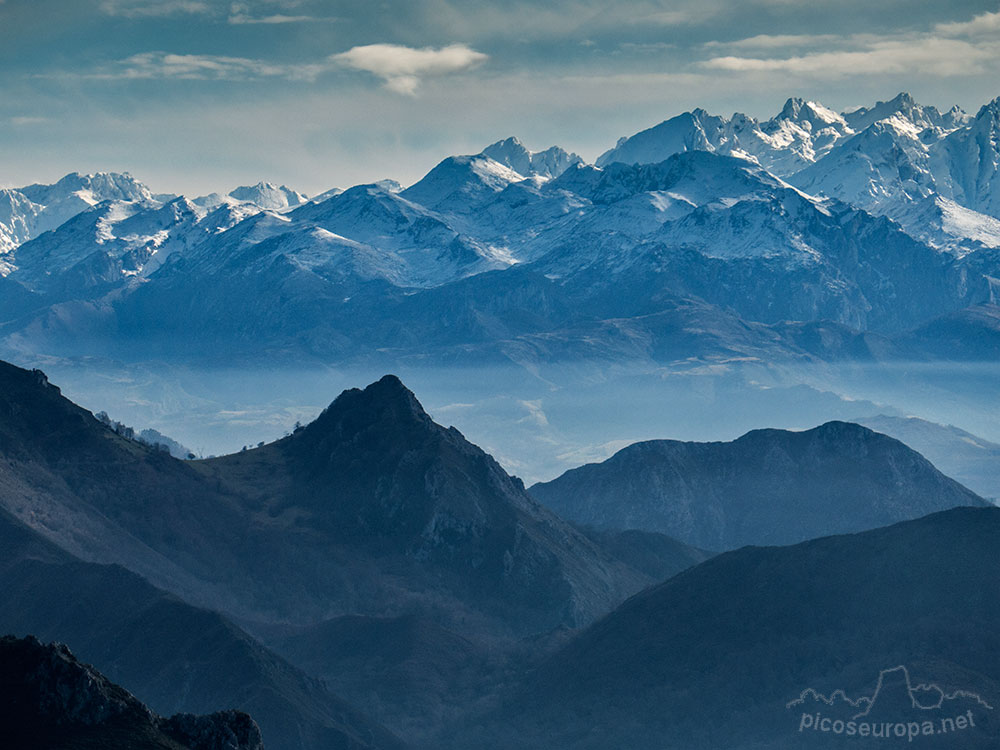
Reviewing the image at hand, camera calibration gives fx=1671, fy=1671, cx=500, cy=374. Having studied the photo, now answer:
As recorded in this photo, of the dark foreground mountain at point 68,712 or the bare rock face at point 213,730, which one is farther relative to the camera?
the bare rock face at point 213,730

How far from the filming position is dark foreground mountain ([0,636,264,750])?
4993 inches

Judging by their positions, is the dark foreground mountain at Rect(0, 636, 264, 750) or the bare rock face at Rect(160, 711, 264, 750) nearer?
the dark foreground mountain at Rect(0, 636, 264, 750)

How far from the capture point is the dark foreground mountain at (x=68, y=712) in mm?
126812

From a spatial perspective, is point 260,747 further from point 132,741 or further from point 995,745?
point 995,745

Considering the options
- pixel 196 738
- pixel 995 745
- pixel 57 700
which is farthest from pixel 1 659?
pixel 995 745

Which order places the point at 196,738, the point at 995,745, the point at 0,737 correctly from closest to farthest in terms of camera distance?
the point at 0,737 < the point at 196,738 < the point at 995,745

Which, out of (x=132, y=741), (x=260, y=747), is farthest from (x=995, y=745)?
(x=132, y=741)

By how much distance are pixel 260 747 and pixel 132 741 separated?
15345mm

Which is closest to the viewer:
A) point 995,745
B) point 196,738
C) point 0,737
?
point 0,737

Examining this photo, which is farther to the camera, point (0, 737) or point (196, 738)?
point (196, 738)

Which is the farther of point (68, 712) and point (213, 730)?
point (213, 730)

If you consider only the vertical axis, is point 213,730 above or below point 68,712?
below

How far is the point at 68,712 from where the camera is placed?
129625 millimetres

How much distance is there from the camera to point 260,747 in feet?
472
